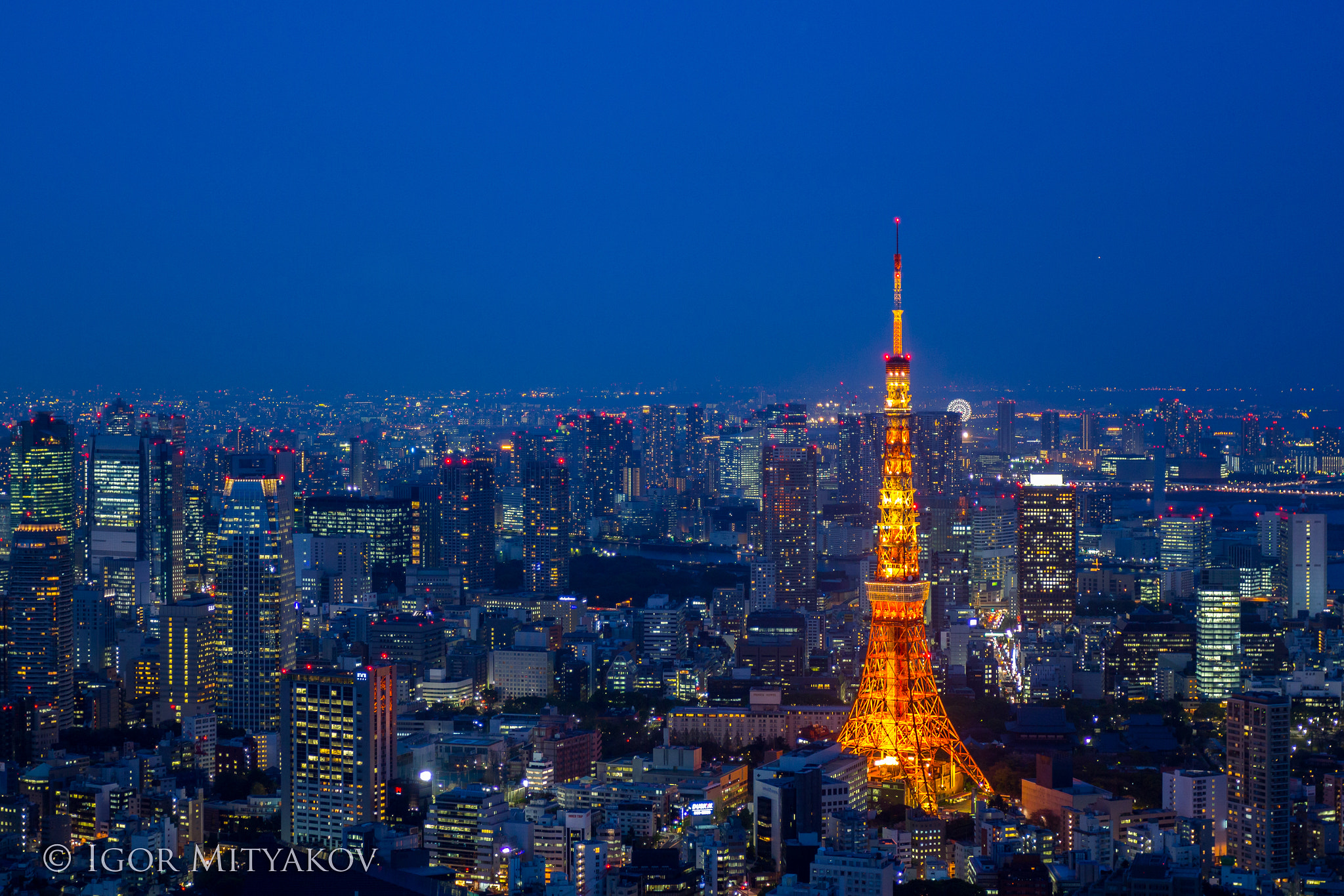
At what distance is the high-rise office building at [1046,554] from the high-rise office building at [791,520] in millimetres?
3135

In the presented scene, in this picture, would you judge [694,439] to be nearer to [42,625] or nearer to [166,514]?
[166,514]

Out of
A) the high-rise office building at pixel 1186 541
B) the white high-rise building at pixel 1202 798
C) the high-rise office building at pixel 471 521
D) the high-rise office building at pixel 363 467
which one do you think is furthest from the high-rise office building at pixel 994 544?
the white high-rise building at pixel 1202 798

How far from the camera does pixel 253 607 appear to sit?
61.9 ft

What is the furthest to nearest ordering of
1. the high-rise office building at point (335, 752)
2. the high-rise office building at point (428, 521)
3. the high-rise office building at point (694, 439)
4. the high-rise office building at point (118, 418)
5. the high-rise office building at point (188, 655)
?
the high-rise office building at point (694, 439)
the high-rise office building at point (428, 521)
the high-rise office building at point (118, 418)
the high-rise office building at point (188, 655)
the high-rise office building at point (335, 752)

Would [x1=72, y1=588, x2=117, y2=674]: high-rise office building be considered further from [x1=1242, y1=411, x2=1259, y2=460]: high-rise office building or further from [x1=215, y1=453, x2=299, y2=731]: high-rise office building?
[x1=1242, y1=411, x2=1259, y2=460]: high-rise office building

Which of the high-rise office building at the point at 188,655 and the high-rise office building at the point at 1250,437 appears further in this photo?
the high-rise office building at the point at 1250,437

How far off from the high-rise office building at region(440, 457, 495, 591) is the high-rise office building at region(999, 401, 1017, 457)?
11.0 m

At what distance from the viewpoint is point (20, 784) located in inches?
520

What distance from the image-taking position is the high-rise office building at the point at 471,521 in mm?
28688

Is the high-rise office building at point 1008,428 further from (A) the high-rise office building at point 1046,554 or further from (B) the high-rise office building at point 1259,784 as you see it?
(B) the high-rise office building at point 1259,784

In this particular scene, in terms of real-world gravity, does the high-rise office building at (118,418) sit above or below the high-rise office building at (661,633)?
above

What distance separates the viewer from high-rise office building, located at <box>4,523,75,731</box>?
1692 cm

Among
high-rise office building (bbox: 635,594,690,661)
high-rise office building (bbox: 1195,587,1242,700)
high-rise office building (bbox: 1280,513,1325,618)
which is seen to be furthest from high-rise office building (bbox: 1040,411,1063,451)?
high-rise office building (bbox: 635,594,690,661)

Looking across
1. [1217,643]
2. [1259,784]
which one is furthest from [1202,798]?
[1217,643]
